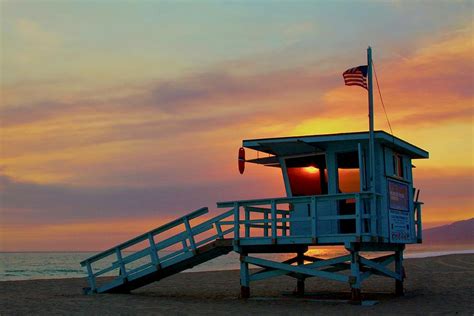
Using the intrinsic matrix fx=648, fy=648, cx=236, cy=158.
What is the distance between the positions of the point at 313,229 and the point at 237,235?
7.63 feet

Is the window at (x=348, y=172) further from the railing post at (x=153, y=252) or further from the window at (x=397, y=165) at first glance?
the railing post at (x=153, y=252)

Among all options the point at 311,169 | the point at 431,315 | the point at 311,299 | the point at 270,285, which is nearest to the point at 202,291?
the point at 270,285

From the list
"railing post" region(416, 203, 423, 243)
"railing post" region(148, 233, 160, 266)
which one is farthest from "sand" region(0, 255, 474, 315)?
"railing post" region(416, 203, 423, 243)

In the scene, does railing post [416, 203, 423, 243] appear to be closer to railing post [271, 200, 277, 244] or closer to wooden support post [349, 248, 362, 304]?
wooden support post [349, 248, 362, 304]

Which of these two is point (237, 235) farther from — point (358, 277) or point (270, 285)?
point (270, 285)

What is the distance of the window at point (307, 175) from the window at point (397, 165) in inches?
88.9

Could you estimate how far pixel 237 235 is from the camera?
17844 millimetres

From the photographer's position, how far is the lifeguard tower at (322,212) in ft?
54.7

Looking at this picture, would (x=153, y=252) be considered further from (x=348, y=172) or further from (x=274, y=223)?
(x=348, y=172)

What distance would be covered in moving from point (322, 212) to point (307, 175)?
131 centimetres

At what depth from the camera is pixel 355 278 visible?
53.4 ft

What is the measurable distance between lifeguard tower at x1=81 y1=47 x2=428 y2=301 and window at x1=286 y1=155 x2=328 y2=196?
0.03 metres

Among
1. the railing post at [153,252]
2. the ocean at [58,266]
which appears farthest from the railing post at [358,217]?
the ocean at [58,266]

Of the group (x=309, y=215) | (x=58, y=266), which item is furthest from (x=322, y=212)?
(x=58, y=266)
